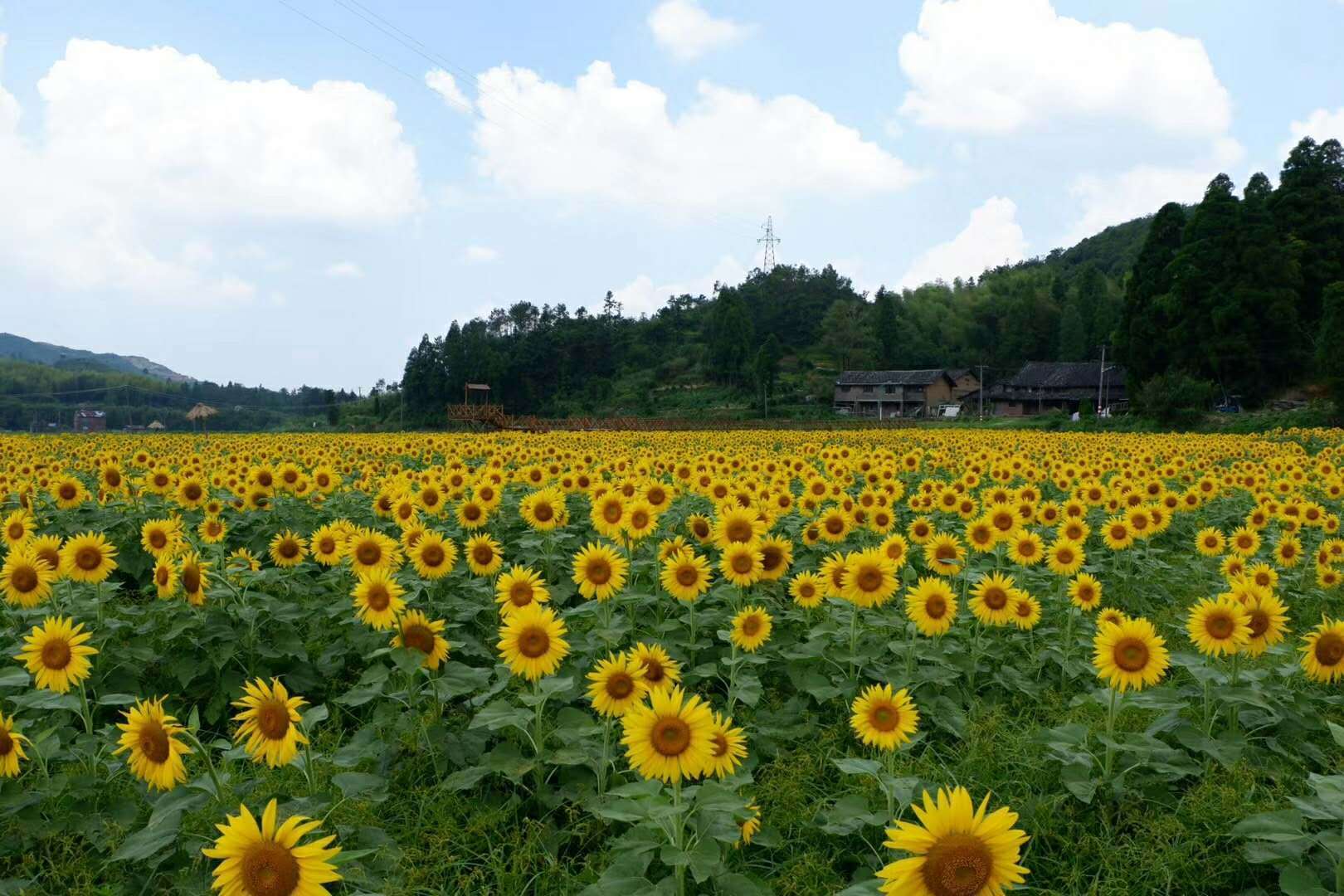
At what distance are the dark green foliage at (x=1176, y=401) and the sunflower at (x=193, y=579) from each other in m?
41.1

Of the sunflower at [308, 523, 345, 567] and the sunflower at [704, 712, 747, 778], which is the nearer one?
the sunflower at [704, 712, 747, 778]

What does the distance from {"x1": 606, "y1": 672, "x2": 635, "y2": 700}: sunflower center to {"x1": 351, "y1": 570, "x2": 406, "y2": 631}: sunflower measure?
3.79 ft

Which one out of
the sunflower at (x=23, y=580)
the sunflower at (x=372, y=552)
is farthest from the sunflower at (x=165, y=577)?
the sunflower at (x=372, y=552)

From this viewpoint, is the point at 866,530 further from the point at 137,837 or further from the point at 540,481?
the point at 137,837

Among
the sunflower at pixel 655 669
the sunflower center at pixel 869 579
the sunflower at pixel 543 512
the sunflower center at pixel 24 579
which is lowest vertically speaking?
the sunflower at pixel 655 669

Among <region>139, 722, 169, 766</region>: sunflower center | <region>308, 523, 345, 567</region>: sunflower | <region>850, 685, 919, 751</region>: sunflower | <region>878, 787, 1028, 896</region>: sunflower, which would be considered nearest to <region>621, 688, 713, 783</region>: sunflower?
<region>878, 787, 1028, 896</region>: sunflower

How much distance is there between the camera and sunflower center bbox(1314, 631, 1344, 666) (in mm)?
3352

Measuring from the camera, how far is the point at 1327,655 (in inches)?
133

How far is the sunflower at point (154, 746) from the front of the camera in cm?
249

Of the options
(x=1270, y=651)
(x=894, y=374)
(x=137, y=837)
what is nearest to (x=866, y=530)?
(x=1270, y=651)

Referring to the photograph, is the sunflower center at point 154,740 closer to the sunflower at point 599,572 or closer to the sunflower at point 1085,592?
the sunflower at point 599,572

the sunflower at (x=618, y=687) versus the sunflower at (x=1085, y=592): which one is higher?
A: the sunflower at (x=618, y=687)

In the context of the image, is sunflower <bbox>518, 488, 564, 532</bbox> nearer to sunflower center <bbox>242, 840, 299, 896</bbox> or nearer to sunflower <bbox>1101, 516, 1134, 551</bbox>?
sunflower center <bbox>242, 840, 299, 896</bbox>

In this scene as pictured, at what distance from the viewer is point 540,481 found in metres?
7.63
